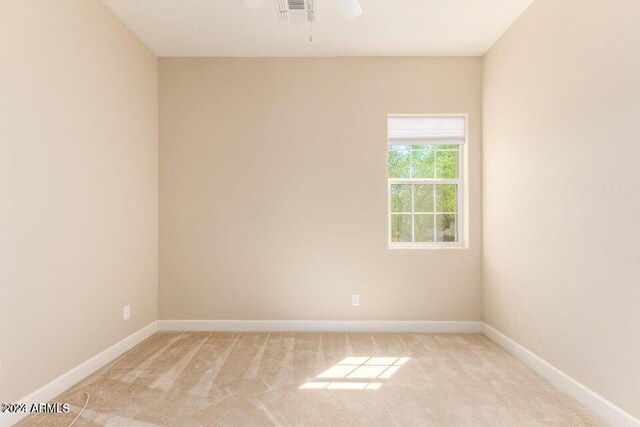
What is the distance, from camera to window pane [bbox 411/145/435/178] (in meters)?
4.33

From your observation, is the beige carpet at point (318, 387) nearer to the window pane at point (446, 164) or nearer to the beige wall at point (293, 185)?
the beige wall at point (293, 185)

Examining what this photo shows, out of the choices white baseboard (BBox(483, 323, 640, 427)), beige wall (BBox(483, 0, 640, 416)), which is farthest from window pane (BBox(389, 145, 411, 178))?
white baseboard (BBox(483, 323, 640, 427))

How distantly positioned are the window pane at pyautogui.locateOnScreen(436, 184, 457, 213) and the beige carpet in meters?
1.39

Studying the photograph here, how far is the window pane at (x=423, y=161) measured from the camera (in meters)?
4.33

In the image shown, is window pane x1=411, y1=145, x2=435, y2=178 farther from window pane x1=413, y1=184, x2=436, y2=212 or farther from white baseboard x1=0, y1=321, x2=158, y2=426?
white baseboard x1=0, y1=321, x2=158, y2=426

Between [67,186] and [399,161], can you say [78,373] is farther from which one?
[399,161]

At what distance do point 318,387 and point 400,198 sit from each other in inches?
89.0

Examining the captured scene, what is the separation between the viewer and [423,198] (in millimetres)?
4328

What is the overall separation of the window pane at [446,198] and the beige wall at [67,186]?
3076 mm

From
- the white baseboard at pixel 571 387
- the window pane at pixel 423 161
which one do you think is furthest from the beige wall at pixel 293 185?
the white baseboard at pixel 571 387

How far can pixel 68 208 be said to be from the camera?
2764mm

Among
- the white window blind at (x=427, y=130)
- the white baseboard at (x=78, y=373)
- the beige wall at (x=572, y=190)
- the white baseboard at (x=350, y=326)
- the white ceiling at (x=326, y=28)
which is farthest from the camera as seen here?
the white window blind at (x=427, y=130)

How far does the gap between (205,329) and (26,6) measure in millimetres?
3131

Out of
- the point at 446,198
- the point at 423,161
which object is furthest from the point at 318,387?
the point at 423,161
